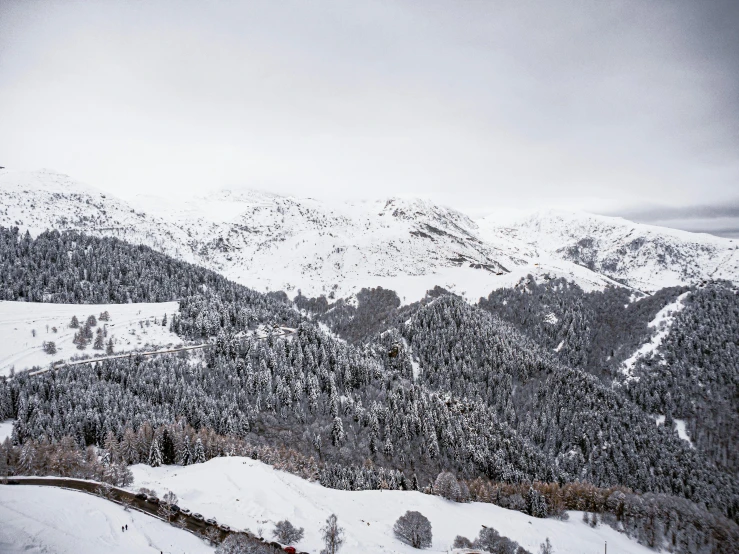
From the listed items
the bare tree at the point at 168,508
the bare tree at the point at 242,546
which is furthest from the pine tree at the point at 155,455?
the bare tree at the point at 242,546

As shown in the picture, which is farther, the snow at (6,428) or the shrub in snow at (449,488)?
the shrub in snow at (449,488)

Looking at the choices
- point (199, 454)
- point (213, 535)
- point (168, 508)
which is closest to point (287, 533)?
point (213, 535)

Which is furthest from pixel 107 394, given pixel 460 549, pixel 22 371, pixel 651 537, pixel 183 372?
pixel 651 537

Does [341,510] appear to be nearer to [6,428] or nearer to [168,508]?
[168,508]

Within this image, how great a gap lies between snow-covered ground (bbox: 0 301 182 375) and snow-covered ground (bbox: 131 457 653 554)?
83359 millimetres

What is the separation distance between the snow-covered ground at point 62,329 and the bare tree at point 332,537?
12321 centimetres

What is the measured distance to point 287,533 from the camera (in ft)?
183

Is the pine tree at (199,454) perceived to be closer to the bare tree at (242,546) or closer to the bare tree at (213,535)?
the bare tree at (213,535)

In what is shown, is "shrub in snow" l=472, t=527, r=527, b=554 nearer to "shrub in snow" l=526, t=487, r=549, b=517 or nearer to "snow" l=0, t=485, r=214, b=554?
"shrub in snow" l=526, t=487, r=549, b=517

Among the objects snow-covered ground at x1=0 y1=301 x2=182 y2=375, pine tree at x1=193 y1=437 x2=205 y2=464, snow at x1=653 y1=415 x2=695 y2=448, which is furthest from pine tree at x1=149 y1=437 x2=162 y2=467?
snow at x1=653 y1=415 x2=695 y2=448

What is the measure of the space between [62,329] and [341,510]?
144545 millimetres

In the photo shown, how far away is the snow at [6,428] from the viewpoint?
284 ft

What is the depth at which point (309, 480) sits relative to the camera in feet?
293

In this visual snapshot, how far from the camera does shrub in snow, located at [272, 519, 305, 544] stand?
182 ft
